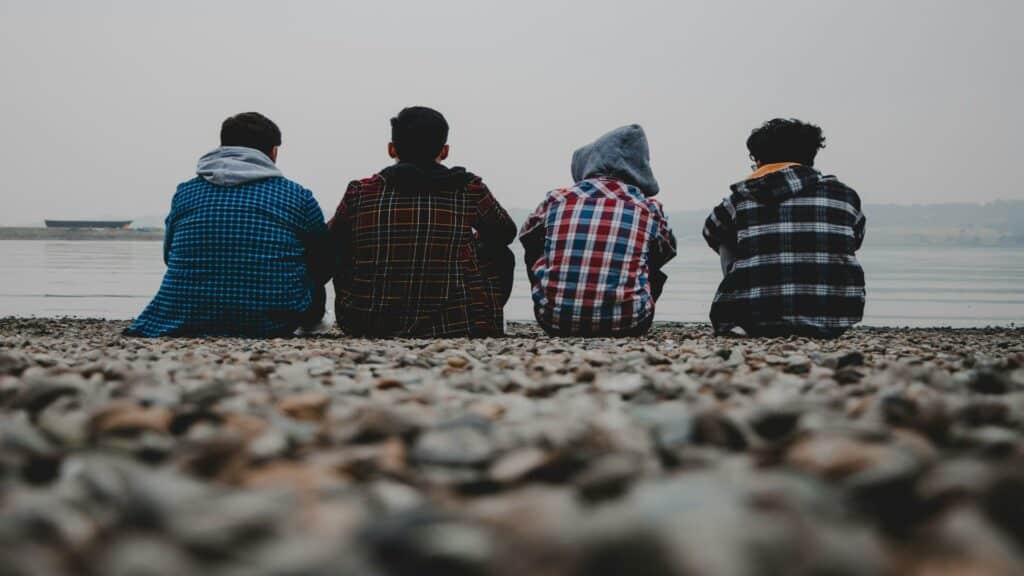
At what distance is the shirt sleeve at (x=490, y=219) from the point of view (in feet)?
16.1

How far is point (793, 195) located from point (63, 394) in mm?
4139

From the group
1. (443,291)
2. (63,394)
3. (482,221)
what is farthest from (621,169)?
(63,394)

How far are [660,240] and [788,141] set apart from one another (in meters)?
1.04

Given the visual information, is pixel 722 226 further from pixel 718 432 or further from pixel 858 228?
pixel 718 432

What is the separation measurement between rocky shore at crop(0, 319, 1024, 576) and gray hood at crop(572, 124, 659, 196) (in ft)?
10.2

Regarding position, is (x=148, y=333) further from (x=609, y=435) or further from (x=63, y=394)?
(x=609, y=435)

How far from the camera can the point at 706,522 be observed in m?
0.92

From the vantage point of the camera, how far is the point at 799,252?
481cm

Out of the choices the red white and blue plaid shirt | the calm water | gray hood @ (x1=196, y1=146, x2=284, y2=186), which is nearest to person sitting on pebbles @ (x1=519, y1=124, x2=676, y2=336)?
the red white and blue plaid shirt

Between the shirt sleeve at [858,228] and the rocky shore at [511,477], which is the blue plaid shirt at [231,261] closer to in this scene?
the rocky shore at [511,477]

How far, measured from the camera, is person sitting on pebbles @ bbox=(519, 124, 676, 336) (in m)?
4.89

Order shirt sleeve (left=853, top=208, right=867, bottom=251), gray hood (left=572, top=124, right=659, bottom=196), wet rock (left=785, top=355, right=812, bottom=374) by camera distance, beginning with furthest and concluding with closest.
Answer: gray hood (left=572, top=124, right=659, bottom=196) → shirt sleeve (left=853, top=208, right=867, bottom=251) → wet rock (left=785, top=355, right=812, bottom=374)

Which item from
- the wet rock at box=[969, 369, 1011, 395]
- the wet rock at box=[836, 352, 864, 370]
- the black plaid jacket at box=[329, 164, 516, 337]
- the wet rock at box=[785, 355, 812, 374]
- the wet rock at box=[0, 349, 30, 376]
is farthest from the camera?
the black plaid jacket at box=[329, 164, 516, 337]

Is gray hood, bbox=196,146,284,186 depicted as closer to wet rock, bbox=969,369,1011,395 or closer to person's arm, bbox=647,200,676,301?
person's arm, bbox=647,200,676,301
